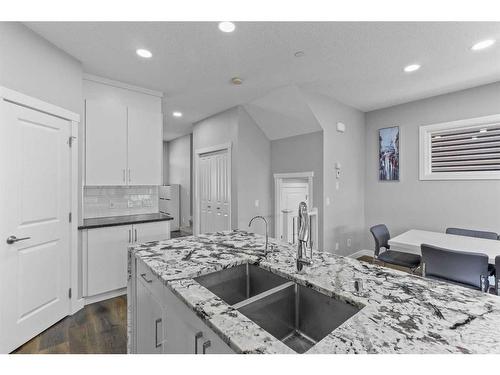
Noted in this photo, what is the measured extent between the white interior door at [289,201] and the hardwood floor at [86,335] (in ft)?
8.88

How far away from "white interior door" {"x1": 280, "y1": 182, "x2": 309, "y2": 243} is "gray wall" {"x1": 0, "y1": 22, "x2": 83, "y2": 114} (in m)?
3.20

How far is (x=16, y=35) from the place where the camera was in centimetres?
194

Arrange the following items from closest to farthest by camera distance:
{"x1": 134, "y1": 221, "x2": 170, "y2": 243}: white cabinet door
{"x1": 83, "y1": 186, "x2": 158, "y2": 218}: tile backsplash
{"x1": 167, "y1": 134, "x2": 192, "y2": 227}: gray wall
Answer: {"x1": 134, "y1": 221, "x2": 170, "y2": 243}: white cabinet door, {"x1": 83, "y1": 186, "x2": 158, "y2": 218}: tile backsplash, {"x1": 167, "y1": 134, "x2": 192, "y2": 227}: gray wall

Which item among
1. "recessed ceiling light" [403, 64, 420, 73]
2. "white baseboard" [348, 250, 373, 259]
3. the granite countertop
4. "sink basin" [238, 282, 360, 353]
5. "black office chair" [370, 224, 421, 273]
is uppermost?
"recessed ceiling light" [403, 64, 420, 73]

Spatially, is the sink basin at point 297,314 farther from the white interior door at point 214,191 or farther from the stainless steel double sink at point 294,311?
the white interior door at point 214,191

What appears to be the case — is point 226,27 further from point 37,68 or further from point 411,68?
point 411,68

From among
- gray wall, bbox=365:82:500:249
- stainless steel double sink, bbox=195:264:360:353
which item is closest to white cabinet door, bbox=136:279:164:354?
stainless steel double sink, bbox=195:264:360:353

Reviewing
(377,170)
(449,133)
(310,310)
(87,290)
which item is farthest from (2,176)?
(449,133)

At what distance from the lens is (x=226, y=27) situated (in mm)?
1995

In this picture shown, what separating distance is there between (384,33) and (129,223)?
3.29m

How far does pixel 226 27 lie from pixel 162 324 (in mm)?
2203

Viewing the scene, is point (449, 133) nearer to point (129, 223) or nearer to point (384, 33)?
point (384, 33)

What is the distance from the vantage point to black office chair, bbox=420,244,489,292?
190 centimetres

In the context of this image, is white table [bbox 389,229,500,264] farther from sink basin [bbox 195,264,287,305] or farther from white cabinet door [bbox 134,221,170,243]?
white cabinet door [bbox 134,221,170,243]
